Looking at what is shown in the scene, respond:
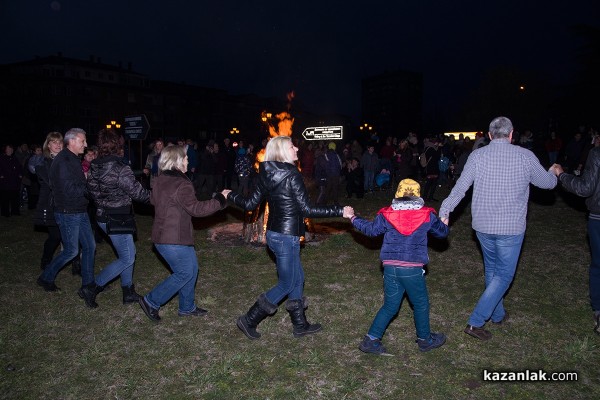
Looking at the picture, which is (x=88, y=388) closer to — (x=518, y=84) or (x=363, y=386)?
(x=363, y=386)

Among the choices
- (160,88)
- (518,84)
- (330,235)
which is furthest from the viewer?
(160,88)

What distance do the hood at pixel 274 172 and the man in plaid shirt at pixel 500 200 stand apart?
1.71 metres

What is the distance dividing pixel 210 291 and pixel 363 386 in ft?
10.7

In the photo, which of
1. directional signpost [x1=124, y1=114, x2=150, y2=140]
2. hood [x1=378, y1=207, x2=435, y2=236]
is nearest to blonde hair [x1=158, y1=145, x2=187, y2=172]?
hood [x1=378, y1=207, x2=435, y2=236]

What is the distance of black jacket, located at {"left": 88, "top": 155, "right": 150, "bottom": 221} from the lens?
209 inches

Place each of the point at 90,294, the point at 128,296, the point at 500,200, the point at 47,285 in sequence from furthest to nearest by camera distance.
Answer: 1. the point at 47,285
2. the point at 128,296
3. the point at 90,294
4. the point at 500,200

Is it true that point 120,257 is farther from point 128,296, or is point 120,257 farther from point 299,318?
point 299,318

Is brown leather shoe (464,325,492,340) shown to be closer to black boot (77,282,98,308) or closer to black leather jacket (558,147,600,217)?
black leather jacket (558,147,600,217)

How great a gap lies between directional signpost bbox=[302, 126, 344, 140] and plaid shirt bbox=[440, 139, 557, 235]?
19880mm

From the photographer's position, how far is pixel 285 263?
462cm

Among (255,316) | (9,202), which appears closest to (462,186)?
(255,316)

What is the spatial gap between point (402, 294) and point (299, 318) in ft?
4.17

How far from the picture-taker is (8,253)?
29.2 feet

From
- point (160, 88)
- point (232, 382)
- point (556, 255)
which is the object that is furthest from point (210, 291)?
point (160, 88)
